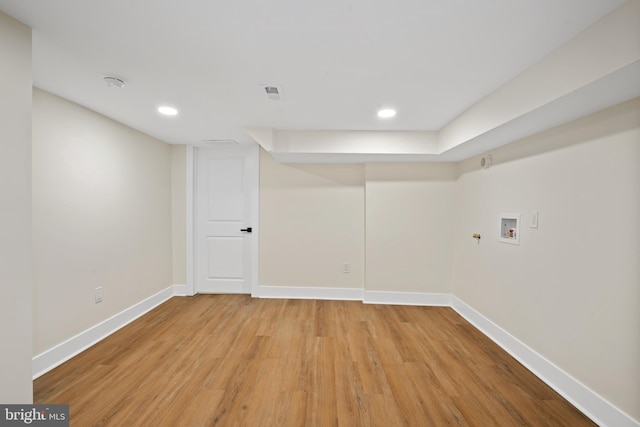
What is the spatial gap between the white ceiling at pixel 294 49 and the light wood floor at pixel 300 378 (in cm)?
219

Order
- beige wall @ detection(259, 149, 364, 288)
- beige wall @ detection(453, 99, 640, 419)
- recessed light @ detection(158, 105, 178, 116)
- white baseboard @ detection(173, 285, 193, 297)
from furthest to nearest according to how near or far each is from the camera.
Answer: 1. white baseboard @ detection(173, 285, 193, 297)
2. beige wall @ detection(259, 149, 364, 288)
3. recessed light @ detection(158, 105, 178, 116)
4. beige wall @ detection(453, 99, 640, 419)

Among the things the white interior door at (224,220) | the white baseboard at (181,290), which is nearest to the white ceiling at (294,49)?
the white interior door at (224,220)

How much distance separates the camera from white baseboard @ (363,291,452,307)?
128 inches

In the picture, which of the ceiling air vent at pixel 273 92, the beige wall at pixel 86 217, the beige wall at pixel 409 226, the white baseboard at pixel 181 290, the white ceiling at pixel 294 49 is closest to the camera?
the white ceiling at pixel 294 49

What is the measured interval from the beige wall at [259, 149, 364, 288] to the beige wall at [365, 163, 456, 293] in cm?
21

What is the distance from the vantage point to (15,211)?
1.19 meters

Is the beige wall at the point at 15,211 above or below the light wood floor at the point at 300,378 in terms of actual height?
above

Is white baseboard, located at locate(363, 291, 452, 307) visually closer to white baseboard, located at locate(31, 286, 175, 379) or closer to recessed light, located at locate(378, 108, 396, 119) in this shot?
recessed light, located at locate(378, 108, 396, 119)

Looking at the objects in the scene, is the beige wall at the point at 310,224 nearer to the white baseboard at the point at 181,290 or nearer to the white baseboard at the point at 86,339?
the white baseboard at the point at 181,290

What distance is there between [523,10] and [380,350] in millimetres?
2478

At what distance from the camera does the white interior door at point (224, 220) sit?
3.60m

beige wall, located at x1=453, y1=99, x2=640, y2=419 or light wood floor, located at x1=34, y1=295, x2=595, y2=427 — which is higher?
beige wall, located at x1=453, y1=99, x2=640, y2=419

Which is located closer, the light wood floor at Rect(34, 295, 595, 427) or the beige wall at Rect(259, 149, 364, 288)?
the light wood floor at Rect(34, 295, 595, 427)

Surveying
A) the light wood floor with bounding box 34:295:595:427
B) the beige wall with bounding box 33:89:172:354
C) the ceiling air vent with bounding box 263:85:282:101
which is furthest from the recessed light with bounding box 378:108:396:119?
the beige wall with bounding box 33:89:172:354
